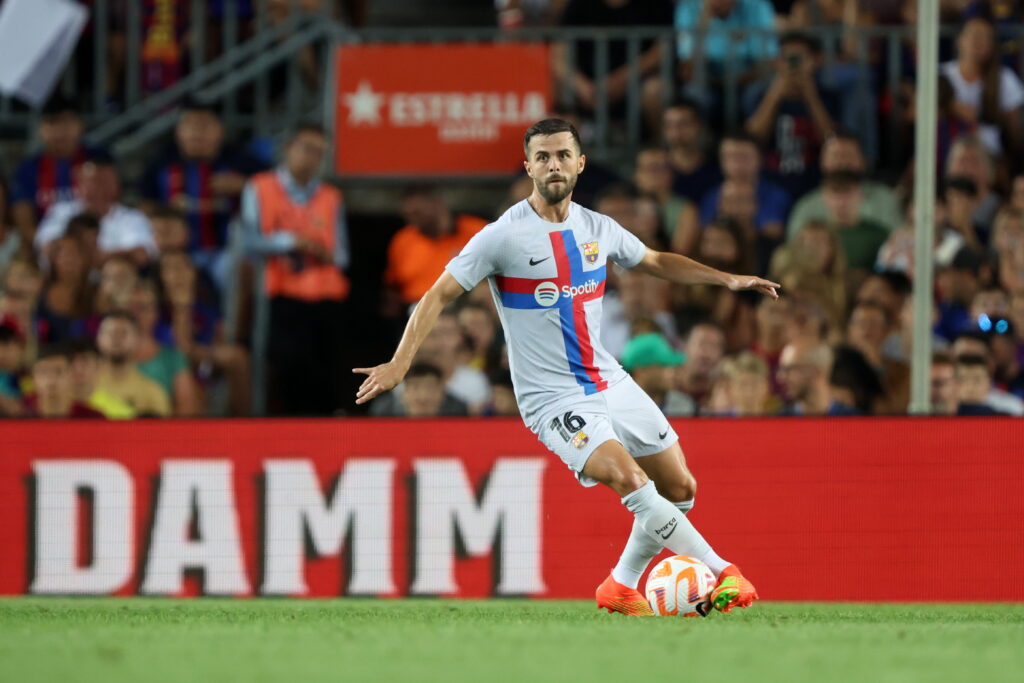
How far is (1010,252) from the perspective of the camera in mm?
12305

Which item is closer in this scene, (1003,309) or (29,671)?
(29,671)

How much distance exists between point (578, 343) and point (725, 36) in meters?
6.65

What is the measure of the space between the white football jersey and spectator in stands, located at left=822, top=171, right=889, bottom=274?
4.94 meters

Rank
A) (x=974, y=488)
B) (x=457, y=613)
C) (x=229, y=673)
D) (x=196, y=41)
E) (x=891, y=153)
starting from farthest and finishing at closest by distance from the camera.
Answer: (x=196, y=41) → (x=891, y=153) → (x=974, y=488) → (x=457, y=613) → (x=229, y=673)

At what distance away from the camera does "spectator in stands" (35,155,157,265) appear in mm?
13297

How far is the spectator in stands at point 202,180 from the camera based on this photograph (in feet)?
44.4

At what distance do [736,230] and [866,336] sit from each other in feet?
4.20

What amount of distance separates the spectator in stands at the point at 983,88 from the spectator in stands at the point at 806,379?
293 cm

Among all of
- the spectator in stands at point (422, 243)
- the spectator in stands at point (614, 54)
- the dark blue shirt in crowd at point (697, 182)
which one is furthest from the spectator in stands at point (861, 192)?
the spectator in stands at point (422, 243)

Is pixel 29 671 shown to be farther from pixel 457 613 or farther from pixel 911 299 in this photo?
pixel 911 299

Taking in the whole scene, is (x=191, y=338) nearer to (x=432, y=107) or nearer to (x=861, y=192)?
(x=432, y=107)

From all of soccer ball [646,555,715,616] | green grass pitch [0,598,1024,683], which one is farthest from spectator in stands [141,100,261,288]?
soccer ball [646,555,715,616]

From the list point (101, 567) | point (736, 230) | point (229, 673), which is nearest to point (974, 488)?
point (736, 230)

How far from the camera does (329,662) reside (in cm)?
617
